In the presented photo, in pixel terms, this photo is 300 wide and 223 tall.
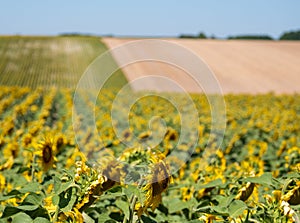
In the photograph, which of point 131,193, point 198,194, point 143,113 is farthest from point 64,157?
point 143,113

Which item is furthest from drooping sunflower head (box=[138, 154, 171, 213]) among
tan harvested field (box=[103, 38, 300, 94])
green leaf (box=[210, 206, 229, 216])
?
tan harvested field (box=[103, 38, 300, 94])

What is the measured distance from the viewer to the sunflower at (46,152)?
2322 millimetres

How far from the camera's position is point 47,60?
3334 centimetres

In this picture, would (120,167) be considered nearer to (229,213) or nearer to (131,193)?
(131,193)

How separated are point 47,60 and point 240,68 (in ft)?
45.6

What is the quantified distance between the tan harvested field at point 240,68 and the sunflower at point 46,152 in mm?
18271

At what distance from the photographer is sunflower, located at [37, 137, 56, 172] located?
232 centimetres

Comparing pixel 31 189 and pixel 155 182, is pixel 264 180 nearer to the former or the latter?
pixel 155 182

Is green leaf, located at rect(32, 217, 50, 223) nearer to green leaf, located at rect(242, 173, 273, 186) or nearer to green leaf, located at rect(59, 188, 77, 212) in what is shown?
green leaf, located at rect(59, 188, 77, 212)

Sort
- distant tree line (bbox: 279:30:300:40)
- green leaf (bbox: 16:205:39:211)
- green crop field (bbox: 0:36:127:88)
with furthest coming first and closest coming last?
distant tree line (bbox: 279:30:300:40) → green crop field (bbox: 0:36:127:88) → green leaf (bbox: 16:205:39:211)

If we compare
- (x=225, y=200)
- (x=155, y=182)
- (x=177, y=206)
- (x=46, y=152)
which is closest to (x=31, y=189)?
(x=46, y=152)

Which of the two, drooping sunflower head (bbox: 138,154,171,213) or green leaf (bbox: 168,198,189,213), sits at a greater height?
drooping sunflower head (bbox: 138,154,171,213)

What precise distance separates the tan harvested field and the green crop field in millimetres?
2537

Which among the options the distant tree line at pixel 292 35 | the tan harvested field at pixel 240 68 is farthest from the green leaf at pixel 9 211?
the distant tree line at pixel 292 35
